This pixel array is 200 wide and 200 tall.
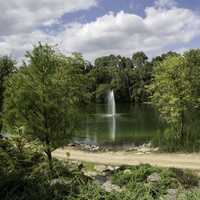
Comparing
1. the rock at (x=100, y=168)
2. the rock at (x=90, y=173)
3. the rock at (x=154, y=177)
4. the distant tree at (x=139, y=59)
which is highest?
the distant tree at (x=139, y=59)

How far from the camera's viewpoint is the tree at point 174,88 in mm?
25609

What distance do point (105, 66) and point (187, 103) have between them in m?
84.0

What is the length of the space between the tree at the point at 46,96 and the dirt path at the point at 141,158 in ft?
25.9

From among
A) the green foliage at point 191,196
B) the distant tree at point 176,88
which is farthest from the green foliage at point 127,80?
the green foliage at point 191,196

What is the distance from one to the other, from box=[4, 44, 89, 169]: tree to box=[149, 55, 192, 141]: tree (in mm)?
12340

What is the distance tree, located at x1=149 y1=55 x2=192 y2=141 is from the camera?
1008 inches

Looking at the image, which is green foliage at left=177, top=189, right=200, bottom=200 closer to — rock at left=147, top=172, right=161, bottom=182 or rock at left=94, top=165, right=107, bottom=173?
rock at left=147, top=172, right=161, bottom=182

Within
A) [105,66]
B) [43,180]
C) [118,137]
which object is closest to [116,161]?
[118,137]

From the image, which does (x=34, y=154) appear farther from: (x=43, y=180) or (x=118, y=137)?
(x=118, y=137)

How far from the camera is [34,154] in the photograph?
52.4 ft

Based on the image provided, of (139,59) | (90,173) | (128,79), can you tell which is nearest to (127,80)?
(128,79)

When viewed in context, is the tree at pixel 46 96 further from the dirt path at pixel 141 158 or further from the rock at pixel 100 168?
the dirt path at pixel 141 158

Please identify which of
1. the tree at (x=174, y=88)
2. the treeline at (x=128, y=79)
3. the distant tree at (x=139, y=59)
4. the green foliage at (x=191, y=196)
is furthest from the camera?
the distant tree at (x=139, y=59)

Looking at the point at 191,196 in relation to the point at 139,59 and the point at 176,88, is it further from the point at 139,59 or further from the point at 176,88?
the point at 139,59
